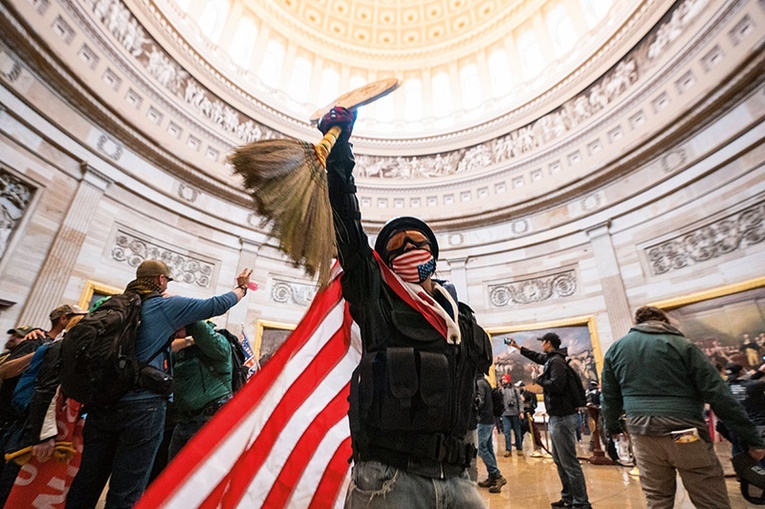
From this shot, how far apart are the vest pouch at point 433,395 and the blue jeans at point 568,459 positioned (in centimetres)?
283

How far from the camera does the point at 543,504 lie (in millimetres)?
3557

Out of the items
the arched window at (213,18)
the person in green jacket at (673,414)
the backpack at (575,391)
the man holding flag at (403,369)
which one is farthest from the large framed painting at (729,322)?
the arched window at (213,18)

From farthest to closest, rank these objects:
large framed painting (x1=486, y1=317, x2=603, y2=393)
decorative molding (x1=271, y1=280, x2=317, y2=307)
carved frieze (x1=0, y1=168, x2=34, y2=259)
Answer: decorative molding (x1=271, y1=280, x2=317, y2=307) → large framed painting (x1=486, y1=317, x2=603, y2=393) → carved frieze (x1=0, y1=168, x2=34, y2=259)

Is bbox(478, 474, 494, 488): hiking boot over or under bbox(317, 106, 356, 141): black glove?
under

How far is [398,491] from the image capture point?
3.60 ft

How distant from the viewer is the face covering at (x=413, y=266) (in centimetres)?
151

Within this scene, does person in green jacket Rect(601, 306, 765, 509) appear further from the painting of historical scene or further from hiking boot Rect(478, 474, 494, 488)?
the painting of historical scene

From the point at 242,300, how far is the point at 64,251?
13.5ft

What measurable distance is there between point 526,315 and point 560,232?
2770 mm

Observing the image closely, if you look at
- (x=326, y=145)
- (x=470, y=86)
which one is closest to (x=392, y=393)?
(x=326, y=145)

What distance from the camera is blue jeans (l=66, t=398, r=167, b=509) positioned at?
5.97 feet

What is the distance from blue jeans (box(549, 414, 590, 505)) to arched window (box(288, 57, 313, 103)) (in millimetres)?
16010

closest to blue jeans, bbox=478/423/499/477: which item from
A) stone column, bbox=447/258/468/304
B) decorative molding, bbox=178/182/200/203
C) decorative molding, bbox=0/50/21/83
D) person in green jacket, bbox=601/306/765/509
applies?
person in green jacket, bbox=601/306/765/509

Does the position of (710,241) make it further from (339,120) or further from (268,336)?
(268,336)
